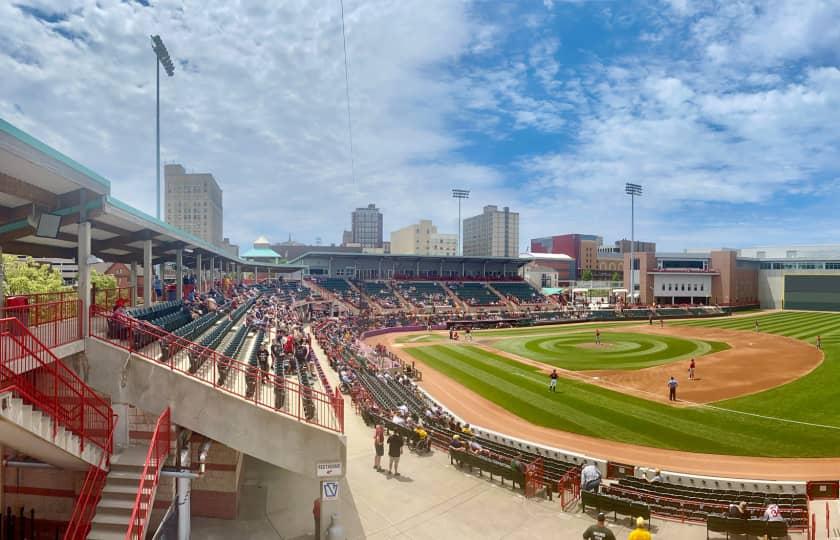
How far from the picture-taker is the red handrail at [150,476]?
8.41 meters

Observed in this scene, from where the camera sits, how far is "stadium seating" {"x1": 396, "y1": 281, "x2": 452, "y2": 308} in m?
67.6

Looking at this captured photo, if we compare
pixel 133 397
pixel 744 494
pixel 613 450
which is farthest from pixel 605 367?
pixel 133 397

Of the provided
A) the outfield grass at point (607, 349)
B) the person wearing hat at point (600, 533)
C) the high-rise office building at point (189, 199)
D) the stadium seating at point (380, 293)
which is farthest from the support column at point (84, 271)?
the high-rise office building at point (189, 199)

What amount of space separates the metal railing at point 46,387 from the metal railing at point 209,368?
135cm

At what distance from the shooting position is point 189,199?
6304 inches

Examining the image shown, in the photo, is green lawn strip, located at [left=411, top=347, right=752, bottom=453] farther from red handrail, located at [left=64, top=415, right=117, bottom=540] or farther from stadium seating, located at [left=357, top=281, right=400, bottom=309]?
stadium seating, located at [left=357, top=281, right=400, bottom=309]

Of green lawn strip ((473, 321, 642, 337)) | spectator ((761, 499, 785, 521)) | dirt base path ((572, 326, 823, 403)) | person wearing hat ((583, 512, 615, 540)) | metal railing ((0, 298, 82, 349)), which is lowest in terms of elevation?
green lawn strip ((473, 321, 642, 337))

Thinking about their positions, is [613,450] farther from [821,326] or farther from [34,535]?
[821,326]

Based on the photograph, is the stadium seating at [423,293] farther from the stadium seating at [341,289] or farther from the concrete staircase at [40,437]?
the concrete staircase at [40,437]

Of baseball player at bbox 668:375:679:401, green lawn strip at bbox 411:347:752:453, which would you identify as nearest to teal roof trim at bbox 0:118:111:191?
green lawn strip at bbox 411:347:752:453

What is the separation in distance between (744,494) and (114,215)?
734 inches

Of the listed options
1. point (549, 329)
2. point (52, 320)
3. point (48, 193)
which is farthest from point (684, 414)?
point (549, 329)

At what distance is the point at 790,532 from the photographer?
417 inches

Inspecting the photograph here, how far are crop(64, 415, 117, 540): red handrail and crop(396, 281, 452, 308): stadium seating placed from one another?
56446 mm
